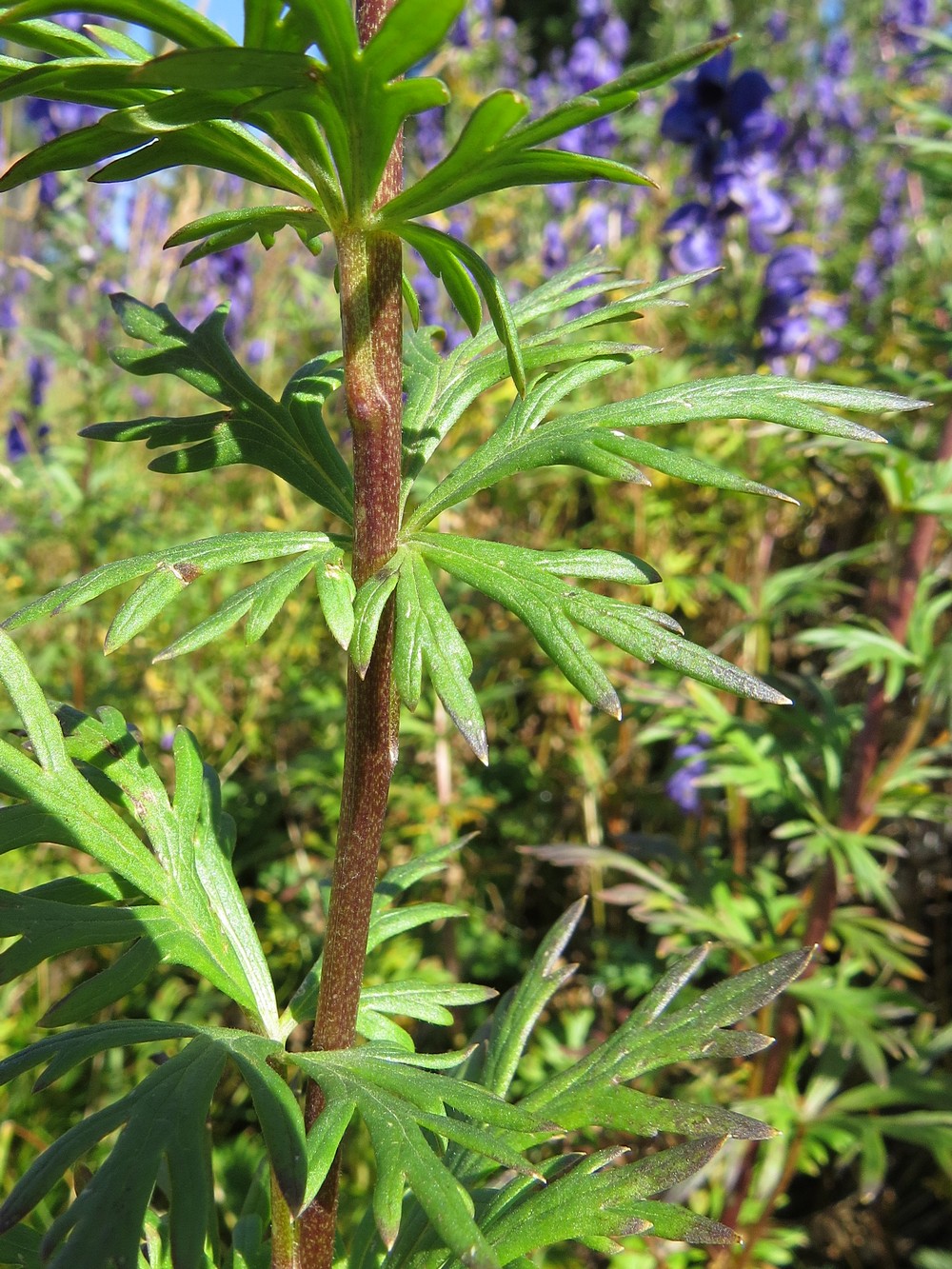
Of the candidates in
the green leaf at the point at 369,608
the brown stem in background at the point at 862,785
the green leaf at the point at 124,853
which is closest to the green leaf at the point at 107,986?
the green leaf at the point at 124,853

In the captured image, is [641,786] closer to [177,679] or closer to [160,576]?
[177,679]

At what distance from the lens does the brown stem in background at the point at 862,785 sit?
1697 mm

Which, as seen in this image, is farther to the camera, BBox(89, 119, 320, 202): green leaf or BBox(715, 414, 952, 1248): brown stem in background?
BBox(715, 414, 952, 1248): brown stem in background

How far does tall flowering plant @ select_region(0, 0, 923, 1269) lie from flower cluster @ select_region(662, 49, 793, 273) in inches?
76.2

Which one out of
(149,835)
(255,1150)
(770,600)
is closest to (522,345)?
(149,835)

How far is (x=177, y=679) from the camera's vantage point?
8.09 ft

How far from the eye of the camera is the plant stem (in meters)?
0.63

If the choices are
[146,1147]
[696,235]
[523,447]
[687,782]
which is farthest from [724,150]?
[146,1147]

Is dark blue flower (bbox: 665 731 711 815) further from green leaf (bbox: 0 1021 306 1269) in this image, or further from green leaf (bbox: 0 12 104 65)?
green leaf (bbox: 0 12 104 65)

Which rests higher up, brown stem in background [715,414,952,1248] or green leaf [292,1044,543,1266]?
green leaf [292,1044,543,1266]

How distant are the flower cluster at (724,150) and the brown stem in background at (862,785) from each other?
0.94 meters

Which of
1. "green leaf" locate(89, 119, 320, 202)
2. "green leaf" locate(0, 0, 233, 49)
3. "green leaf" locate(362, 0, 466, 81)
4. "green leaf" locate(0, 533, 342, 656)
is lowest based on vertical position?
"green leaf" locate(0, 533, 342, 656)

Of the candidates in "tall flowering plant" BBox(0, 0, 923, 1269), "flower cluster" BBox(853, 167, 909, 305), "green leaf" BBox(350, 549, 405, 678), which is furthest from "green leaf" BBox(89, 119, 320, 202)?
"flower cluster" BBox(853, 167, 909, 305)

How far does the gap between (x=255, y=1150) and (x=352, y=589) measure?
1.50 metres
